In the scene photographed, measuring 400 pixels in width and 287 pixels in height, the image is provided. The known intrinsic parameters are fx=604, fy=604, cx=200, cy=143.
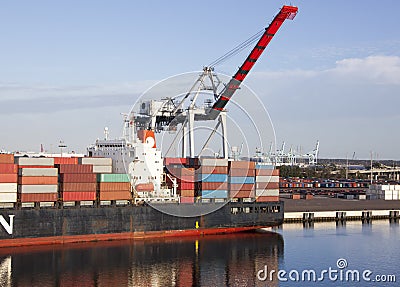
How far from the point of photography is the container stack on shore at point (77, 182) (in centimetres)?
4575

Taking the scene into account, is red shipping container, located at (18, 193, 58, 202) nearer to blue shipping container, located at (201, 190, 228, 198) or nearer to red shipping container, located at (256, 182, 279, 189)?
blue shipping container, located at (201, 190, 228, 198)

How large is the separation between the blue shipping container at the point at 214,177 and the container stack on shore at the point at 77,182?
983 cm

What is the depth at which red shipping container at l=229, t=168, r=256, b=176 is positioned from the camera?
53.3 meters

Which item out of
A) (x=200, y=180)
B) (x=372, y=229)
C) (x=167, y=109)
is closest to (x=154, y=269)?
(x=200, y=180)

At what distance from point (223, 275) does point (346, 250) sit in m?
12.7

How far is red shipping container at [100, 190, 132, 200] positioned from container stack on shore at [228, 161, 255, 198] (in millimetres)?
9547

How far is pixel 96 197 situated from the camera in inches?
1868

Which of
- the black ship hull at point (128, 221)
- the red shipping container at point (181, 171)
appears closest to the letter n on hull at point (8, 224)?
the black ship hull at point (128, 221)

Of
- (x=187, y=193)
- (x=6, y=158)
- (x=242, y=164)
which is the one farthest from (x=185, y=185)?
(x=6, y=158)

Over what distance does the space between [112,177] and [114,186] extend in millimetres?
738

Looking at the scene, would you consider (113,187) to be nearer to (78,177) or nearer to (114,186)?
(114,186)

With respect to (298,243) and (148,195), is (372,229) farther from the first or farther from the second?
(148,195)

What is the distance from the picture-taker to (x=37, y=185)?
4450 cm

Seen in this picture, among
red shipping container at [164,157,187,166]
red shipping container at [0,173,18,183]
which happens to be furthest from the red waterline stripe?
red shipping container at [164,157,187,166]
